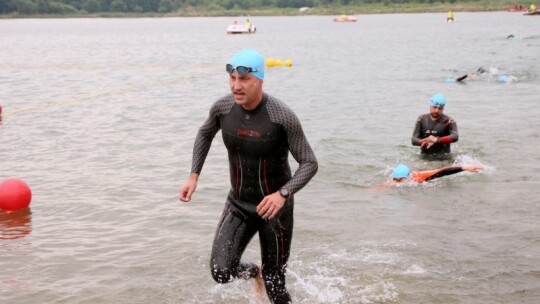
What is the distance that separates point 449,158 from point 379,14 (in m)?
141

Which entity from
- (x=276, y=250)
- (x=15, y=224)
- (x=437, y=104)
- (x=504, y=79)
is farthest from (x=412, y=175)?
(x=504, y=79)

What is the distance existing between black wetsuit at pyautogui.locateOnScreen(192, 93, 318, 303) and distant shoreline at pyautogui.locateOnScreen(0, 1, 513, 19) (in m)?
128

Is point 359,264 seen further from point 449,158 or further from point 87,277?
point 449,158

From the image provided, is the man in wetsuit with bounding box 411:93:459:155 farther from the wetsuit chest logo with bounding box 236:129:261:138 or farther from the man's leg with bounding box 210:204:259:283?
the wetsuit chest logo with bounding box 236:129:261:138

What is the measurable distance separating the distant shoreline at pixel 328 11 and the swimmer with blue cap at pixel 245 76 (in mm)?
128518

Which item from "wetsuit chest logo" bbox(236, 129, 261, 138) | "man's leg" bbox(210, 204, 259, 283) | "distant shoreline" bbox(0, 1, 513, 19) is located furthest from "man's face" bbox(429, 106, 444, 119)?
"distant shoreline" bbox(0, 1, 513, 19)

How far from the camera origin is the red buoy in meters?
9.73

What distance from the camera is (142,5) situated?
17250 centimetres

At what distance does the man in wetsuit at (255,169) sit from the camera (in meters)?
5.16

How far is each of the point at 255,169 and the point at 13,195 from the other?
5650 mm

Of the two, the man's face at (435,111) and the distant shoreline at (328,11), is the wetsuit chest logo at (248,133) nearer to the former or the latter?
the man's face at (435,111)

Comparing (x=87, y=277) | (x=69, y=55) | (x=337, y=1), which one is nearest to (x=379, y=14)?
(x=337, y=1)

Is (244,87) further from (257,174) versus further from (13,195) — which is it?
(13,195)

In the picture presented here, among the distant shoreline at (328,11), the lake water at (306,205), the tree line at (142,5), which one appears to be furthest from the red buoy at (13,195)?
the tree line at (142,5)
